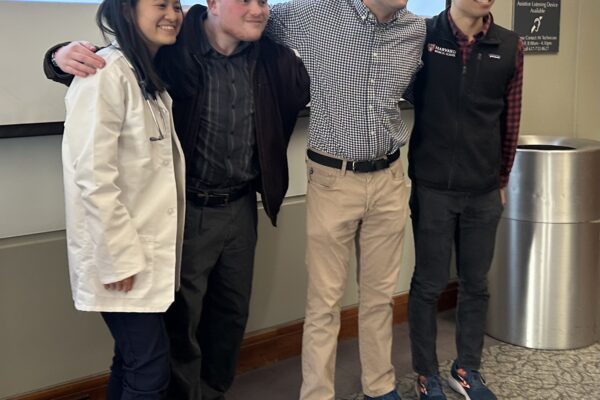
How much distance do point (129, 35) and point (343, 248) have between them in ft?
2.86

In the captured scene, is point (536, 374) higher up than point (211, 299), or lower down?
lower down

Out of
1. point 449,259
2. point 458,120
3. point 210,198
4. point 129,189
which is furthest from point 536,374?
point 129,189

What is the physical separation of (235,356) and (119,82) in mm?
935

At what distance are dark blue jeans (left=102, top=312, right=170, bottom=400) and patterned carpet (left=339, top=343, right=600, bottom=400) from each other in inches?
34.7

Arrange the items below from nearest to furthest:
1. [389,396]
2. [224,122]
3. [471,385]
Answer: [224,122] → [389,396] → [471,385]

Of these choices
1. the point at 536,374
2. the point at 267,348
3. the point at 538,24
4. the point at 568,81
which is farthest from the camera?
the point at 568,81

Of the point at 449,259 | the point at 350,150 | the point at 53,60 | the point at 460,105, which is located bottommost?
the point at 449,259

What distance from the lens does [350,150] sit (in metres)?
1.93

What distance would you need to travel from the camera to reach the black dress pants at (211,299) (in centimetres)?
184

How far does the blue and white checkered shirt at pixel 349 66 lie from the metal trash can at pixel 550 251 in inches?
34.4

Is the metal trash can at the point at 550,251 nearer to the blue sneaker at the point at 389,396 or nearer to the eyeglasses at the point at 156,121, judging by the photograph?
the blue sneaker at the point at 389,396

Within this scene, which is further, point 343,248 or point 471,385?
point 471,385

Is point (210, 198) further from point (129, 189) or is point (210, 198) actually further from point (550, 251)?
point (550, 251)

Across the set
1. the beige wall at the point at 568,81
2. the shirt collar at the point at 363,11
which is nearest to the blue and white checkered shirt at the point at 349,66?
the shirt collar at the point at 363,11
